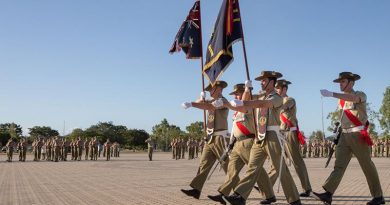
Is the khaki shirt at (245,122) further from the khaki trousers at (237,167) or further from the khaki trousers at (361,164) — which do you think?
the khaki trousers at (361,164)

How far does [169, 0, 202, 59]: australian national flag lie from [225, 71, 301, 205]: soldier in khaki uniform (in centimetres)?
285

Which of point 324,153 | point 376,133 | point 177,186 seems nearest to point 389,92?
point 376,133

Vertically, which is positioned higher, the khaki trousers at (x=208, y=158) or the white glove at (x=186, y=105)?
the white glove at (x=186, y=105)

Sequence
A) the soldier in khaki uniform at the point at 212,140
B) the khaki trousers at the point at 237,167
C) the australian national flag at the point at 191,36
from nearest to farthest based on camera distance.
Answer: the khaki trousers at the point at 237,167
the soldier in khaki uniform at the point at 212,140
the australian national flag at the point at 191,36

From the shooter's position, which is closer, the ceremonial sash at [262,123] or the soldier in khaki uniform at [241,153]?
the ceremonial sash at [262,123]

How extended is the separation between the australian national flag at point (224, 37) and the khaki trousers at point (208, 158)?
110 centimetres

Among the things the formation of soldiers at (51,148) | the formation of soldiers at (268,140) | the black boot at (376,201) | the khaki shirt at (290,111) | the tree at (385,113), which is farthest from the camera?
the tree at (385,113)

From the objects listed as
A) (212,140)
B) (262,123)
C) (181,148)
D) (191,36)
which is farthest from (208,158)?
(181,148)

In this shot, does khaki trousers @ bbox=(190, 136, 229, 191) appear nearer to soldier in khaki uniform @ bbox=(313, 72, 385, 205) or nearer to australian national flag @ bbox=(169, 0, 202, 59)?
soldier in khaki uniform @ bbox=(313, 72, 385, 205)

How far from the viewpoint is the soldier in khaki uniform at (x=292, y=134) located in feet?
27.6

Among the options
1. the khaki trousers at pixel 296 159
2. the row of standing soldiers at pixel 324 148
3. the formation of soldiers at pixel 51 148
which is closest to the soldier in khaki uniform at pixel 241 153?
the khaki trousers at pixel 296 159

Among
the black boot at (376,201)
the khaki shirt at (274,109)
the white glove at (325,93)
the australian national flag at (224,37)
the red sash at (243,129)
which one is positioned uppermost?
the australian national flag at (224,37)

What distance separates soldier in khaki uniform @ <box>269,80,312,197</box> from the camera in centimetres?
842

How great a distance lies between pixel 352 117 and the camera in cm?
763
